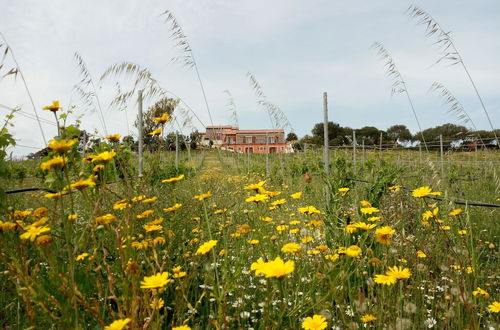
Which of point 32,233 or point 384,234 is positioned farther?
point 384,234

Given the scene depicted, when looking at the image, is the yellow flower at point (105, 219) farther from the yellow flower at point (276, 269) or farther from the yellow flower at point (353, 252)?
the yellow flower at point (353, 252)

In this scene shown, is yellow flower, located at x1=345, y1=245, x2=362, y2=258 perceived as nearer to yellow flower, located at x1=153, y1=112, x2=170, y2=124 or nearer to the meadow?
the meadow

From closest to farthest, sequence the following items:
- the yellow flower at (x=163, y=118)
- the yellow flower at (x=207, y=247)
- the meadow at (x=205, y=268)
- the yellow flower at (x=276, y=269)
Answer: the yellow flower at (x=276, y=269)
the meadow at (x=205, y=268)
the yellow flower at (x=207, y=247)
the yellow flower at (x=163, y=118)

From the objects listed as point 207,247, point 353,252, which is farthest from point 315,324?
point 207,247

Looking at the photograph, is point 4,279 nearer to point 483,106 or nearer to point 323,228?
point 323,228

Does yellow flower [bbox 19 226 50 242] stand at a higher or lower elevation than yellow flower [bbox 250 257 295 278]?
higher

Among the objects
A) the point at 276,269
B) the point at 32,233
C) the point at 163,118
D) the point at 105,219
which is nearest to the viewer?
the point at 276,269

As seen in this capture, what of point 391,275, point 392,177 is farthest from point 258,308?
point 392,177

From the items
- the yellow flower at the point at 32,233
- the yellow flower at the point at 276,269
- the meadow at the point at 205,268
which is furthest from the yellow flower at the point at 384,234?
the yellow flower at the point at 32,233

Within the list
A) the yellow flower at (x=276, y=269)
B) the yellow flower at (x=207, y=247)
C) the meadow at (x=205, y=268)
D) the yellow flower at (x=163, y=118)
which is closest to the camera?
the yellow flower at (x=276, y=269)

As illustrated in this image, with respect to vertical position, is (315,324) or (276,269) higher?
(276,269)

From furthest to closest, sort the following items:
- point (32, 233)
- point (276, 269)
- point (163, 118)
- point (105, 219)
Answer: point (163, 118) < point (105, 219) < point (32, 233) < point (276, 269)

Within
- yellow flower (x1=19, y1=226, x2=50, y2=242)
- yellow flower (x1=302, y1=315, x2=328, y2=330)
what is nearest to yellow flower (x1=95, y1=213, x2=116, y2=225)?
yellow flower (x1=19, y1=226, x2=50, y2=242)

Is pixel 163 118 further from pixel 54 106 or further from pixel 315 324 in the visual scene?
pixel 315 324
